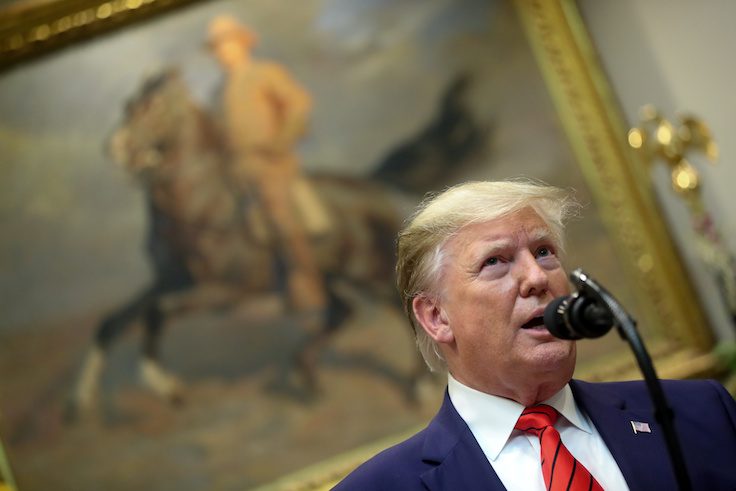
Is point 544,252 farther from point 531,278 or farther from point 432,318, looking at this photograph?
point 432,318

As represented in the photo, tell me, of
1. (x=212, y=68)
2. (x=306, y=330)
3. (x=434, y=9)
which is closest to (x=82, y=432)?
(x=306, y=330)

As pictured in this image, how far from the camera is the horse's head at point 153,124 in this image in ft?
21.4

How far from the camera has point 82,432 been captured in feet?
19.9

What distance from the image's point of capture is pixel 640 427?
7.99 feet

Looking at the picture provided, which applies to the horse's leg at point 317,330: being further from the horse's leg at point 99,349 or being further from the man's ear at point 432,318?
the man's ear at point 432,318

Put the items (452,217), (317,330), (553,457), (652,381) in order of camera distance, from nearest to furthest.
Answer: (652,381) → (553,457) → (452,217) → (317,330)

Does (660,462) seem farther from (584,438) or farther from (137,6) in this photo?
(137,6)

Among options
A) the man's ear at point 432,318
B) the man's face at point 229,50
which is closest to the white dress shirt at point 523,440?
the man's ear at point 432,318

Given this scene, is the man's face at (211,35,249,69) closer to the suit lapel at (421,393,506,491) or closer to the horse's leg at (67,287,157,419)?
the horse's leg at (67,287,157,419)

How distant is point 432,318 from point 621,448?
617 mm

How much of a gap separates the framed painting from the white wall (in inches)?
7.1

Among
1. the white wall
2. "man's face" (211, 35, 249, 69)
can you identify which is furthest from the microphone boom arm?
"man's face" (211, 35, 249, 69)

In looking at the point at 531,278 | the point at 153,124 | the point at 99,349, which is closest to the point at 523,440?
the point at 531,278

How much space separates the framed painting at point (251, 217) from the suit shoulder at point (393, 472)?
3.91 meters
